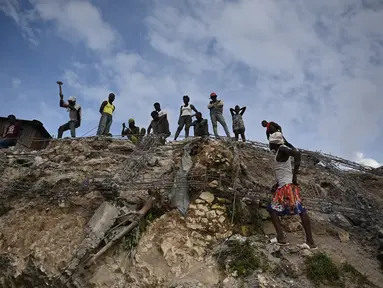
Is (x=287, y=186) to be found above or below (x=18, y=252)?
above

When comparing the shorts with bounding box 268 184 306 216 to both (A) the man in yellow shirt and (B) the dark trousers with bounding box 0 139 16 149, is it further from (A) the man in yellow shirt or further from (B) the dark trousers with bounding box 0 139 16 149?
(B) the dark trousers with bounding box 0 139 16 149

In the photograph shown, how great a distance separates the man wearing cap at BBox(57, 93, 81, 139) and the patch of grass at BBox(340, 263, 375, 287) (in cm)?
830

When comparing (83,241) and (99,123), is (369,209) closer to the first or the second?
(83,241)

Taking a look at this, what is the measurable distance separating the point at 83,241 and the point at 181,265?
184cm

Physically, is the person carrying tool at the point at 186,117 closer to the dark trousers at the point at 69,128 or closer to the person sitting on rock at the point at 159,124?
the person sitting on rock at the point at 159,124

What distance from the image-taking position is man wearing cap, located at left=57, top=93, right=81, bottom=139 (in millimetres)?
10406

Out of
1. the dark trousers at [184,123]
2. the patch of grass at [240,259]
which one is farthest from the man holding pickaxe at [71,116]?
the patch of grass at [240,259]

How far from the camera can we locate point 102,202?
6.78 m

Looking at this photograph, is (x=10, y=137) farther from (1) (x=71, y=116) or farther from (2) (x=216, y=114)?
(2) (x=216, y=114)

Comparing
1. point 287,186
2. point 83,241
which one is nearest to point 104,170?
point 83,241

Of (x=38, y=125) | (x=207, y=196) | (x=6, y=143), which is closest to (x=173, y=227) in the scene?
(x=207, y=196)

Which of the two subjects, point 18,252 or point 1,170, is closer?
point 18,252

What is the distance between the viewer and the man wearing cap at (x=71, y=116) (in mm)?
10406

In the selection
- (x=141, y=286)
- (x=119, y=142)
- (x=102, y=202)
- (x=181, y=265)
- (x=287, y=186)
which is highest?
(x=119, y=142)
